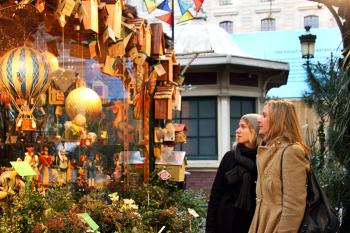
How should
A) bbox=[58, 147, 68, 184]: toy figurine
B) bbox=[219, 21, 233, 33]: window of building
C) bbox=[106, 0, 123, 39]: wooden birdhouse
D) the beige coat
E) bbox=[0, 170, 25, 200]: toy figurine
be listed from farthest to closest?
1. bbox=[219, 21, 233, 33]: window of building
2. bbox=[58, 147, 68, 184]: toy figurine
3. bbox=[106, 0, 123, 39]: wooden birdhouse
4. bbox=[0, 170, 25, 200]: toy figurine
5. the beige coat

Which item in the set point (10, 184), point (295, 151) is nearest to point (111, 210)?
point (10, 184)

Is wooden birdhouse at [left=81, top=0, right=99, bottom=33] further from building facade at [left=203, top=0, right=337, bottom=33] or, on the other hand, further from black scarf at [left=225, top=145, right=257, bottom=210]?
building facade at [left=203, top=0, right=337, bottom=33]

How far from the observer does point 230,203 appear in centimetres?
478

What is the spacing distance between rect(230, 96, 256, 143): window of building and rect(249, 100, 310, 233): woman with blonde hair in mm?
11379

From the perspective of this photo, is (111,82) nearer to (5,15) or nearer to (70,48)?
(70,48)

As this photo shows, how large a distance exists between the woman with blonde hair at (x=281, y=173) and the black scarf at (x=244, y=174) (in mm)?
708

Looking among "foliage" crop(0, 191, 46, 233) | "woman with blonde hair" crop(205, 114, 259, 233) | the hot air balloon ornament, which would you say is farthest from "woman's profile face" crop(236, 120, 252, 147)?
the hot air balloon ornament

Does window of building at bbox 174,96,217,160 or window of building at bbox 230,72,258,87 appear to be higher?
window of building at bbox 230,72,258,87

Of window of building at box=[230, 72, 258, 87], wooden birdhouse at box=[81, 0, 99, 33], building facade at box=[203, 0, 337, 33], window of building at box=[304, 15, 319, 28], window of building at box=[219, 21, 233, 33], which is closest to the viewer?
wooden birdhouse at box=[81, 0, 99, 33]

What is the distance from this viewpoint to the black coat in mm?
4742

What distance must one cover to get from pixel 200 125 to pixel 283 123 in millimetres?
11662

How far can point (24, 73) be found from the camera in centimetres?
584

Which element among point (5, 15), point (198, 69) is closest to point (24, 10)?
point (5, 15)

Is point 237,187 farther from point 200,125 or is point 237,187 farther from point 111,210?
point 200,125
